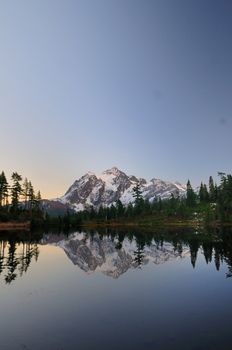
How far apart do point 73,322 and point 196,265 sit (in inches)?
1140

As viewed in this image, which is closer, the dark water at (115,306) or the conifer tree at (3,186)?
the dark water at (115,306)

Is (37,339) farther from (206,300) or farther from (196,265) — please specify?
(196,265)

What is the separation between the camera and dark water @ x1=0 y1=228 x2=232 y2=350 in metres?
18.1

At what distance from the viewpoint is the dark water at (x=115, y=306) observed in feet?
59.3

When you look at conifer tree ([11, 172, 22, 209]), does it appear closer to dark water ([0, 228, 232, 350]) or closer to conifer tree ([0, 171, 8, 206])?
conifer tree ([0, 171, 8, 206])

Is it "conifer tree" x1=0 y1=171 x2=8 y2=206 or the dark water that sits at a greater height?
"conifer tree" x1=0 y1=171 x2=8 y2=206

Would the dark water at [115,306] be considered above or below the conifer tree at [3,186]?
below

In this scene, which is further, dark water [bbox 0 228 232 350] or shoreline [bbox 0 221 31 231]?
shoreline [bbox 0 221 31 231]

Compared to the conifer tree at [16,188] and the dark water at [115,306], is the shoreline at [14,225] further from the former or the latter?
the dark water at [115,306]

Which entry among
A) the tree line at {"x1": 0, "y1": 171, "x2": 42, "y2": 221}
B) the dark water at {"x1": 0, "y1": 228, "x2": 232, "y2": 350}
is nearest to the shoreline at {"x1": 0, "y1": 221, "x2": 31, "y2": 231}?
the tree line at {"x1": 0, "y1": 171, "x2": 42, "y2": 221}

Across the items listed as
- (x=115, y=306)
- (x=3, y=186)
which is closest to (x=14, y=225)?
(x=3, y=186)

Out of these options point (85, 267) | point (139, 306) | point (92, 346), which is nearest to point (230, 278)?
point (139, 306)

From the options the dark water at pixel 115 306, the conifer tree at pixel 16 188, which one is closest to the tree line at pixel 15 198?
the conifer tree at pixel 16 188

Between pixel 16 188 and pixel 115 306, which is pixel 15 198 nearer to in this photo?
pixel 16 188
